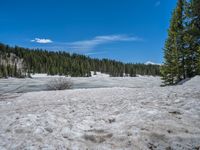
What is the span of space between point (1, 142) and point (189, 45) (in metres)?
21.4

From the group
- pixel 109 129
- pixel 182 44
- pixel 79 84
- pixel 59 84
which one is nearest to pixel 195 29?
pixel 182 44

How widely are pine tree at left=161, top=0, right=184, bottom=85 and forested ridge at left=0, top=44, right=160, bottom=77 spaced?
8044 cm

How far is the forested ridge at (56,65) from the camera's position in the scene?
11269 centimetres

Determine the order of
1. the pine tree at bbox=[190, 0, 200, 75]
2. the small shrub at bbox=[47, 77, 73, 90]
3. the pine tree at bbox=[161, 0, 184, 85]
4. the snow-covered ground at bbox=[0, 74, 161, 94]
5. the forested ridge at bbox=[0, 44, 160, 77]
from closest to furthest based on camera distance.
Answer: the pine tree at bbox=[190, 0, 200, 75], the small shrub at bbox=[47, 77, 73, 90], the pine tree at bbox=[161, 0, 184, 85], the snow-covered ground at bbox=[0, 74, 161, 94], the forested ridge at bbox=[0, 44, 160, 77]

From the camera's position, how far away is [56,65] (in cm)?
11950

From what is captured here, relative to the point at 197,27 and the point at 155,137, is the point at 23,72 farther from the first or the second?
the point at 155,137

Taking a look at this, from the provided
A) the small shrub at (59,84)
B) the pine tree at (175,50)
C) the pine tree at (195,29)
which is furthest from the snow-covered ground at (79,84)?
the pine tree at (195,29)

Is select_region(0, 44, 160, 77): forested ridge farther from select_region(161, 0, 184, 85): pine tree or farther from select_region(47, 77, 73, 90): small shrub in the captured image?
select_region(161, 0, 184, 85): pine tree

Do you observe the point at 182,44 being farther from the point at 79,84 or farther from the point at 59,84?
the point at 79,84

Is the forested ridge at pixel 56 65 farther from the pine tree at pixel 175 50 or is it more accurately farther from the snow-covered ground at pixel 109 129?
the snow-covered ground at pixel 109 129

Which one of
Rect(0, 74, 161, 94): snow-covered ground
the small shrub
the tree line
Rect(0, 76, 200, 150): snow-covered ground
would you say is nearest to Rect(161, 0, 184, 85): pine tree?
the tree line

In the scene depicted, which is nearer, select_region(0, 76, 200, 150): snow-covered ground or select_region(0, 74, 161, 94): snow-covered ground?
select_region(0, 76, 200, 150): snow-covered ground

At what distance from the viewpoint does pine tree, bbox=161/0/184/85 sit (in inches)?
877

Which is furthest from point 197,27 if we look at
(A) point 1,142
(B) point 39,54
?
(B) point 39,54
